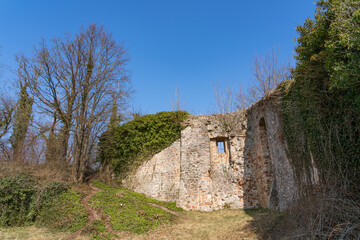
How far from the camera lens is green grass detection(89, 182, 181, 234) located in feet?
25.1

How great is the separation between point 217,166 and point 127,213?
5205 mm

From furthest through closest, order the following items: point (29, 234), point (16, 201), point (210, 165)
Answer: point (210, 165) < point (16, 201) < point (29, 234)

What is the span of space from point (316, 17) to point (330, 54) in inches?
71.6

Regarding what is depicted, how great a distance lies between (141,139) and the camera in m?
12.7

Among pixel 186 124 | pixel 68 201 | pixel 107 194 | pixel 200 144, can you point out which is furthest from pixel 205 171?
pixel 68 201

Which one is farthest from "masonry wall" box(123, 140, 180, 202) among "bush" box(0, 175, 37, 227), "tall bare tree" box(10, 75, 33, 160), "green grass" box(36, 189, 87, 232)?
"tall bare tree" box(10, 75, 33, 160)

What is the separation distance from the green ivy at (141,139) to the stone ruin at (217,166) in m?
0.45

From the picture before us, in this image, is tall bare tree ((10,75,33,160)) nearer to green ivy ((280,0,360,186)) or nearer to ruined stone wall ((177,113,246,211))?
ruined stone wall ((177,113,246,211))

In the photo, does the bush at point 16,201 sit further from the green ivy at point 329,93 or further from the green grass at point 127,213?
the green ivy at point 329,93

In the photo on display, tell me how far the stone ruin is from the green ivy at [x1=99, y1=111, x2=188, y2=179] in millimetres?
450

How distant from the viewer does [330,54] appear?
14.3 ft

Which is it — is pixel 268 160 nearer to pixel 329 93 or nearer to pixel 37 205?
pixel 329 93

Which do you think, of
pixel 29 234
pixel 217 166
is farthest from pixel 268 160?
pixel 29 234

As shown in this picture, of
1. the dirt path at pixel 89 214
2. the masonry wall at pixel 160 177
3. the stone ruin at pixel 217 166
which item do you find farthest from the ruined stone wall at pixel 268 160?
the dirt path at pixel 89 214
